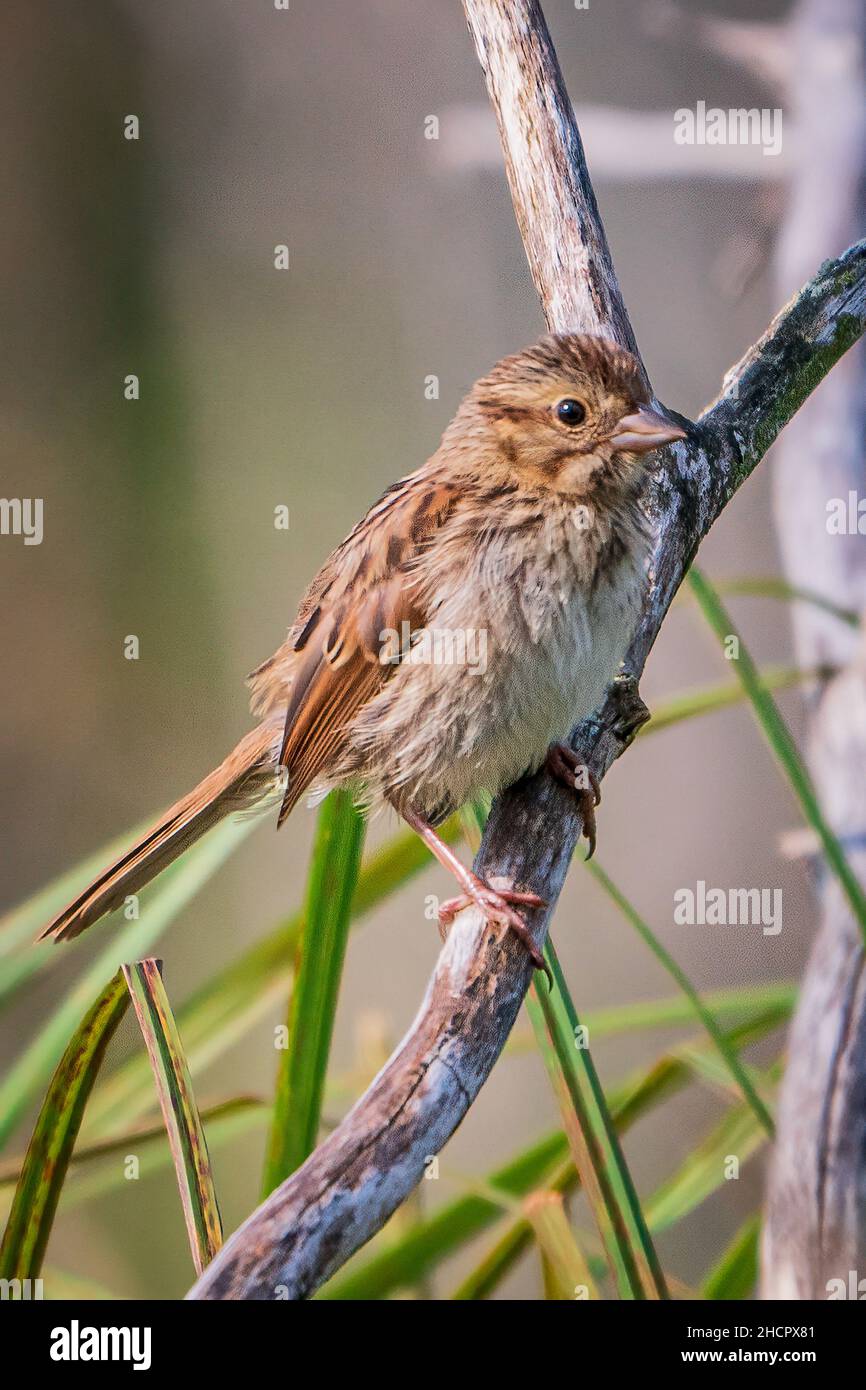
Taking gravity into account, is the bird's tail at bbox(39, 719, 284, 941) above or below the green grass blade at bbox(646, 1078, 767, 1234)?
above

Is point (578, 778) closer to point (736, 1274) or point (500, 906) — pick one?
point (500, 906)

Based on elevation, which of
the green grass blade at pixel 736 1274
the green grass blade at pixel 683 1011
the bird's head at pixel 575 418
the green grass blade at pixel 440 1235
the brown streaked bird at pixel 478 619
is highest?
the bird's head at pixel 575 418

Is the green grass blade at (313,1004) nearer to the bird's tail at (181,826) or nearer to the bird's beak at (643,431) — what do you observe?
the bird's tail at (181,826)

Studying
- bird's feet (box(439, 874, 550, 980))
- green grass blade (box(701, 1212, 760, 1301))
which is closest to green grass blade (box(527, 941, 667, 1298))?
bird's feet (box(439, 874, 550, 980))

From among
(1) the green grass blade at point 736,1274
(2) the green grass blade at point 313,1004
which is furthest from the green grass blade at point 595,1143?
(1) the green grass blade at point 736,1274

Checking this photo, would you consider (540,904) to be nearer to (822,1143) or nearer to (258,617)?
(822,1143)

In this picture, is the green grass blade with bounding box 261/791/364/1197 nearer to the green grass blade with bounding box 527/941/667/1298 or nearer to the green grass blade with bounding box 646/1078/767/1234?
the green grass blade with bounding box 527/941/667/1298
